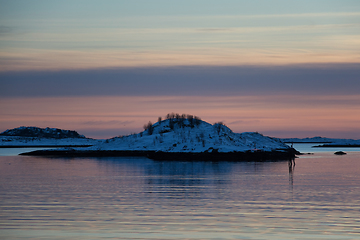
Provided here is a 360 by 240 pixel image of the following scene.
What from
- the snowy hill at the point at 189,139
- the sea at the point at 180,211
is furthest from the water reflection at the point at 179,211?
the snowy hill at the point at 189,139

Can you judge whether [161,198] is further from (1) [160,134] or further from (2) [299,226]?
(1) [160,134]

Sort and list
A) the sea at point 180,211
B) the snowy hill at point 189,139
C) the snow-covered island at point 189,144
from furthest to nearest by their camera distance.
→ 1. the snowy hill at point 189,139
2. the snow-covered island at point 189,144
3. the sea at point 180,211

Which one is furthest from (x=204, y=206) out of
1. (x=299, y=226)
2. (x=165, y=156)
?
(x=165, y=156)

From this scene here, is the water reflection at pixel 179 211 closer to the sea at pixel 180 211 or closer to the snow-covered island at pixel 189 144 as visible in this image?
the sea at pixel 180 211

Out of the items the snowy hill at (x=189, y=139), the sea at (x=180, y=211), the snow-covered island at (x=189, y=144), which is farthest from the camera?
the snowy hill at (x=189, y=139)

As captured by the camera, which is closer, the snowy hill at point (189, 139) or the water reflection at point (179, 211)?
the water reflection at point (179, 211)

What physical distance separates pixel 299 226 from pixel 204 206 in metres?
8.87

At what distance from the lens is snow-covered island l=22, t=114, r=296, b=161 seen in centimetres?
11962

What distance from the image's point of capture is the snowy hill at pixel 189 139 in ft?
416

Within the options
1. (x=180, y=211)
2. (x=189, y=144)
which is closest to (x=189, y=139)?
(x=189, y=144)

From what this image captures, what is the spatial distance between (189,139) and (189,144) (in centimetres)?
359

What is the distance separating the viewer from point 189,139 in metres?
132

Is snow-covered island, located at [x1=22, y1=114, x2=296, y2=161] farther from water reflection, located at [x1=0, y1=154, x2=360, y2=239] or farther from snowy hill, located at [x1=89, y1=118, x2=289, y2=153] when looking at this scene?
water reflection, located at [x1=0, y1=154, x2=360, y2=239]

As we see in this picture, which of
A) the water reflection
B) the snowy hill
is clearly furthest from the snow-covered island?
the water reflection
